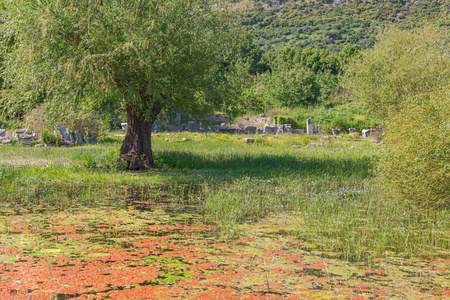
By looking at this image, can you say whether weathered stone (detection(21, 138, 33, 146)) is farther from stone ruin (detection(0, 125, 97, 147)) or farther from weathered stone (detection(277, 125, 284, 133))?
weathered stone (detection(277, 125, 284, 133))

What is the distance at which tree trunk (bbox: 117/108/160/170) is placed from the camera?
11.9 m

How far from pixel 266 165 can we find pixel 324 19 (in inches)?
3069

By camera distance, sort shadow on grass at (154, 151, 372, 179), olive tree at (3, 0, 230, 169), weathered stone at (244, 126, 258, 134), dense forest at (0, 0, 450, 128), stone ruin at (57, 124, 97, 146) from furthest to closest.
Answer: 1. weathered stone at (244, 126, 258, 134)
2. stone ruin at (57, 124, 97, 146)
3. shadow on grass at (154, 151, 372, 179)
4. dense forest at (0, 0, 450, 128)
5. olive tree at (3, 0, 230, 169)

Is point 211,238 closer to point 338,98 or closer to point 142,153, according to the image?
point 142,153

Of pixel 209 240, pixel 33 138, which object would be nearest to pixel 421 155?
pixel 209 240

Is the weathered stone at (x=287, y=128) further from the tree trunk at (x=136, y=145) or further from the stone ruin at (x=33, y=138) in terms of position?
the tree trunk at (x=136, y=145)

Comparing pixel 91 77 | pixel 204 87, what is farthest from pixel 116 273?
pixel 204 87

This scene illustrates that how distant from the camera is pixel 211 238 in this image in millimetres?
5645

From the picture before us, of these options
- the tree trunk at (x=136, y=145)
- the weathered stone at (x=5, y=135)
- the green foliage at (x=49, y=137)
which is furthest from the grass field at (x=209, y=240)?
the weathered stone at (x=5, y=135)

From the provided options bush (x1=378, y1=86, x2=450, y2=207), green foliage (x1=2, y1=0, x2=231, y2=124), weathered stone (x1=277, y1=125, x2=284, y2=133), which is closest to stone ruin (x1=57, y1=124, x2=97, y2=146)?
green foliage (x1=2, y1=0, x2=231, y2=124)

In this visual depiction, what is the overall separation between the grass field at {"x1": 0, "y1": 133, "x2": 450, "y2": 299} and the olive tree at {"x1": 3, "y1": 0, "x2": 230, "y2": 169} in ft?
6.90

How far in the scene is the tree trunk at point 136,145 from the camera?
39.0 feet

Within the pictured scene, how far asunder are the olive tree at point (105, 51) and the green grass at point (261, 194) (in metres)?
1.93

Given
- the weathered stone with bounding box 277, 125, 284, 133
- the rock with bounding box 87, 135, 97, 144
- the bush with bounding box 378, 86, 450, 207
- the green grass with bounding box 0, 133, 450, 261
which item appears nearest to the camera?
the green grass with bounding box 0, 133, 450, 261
